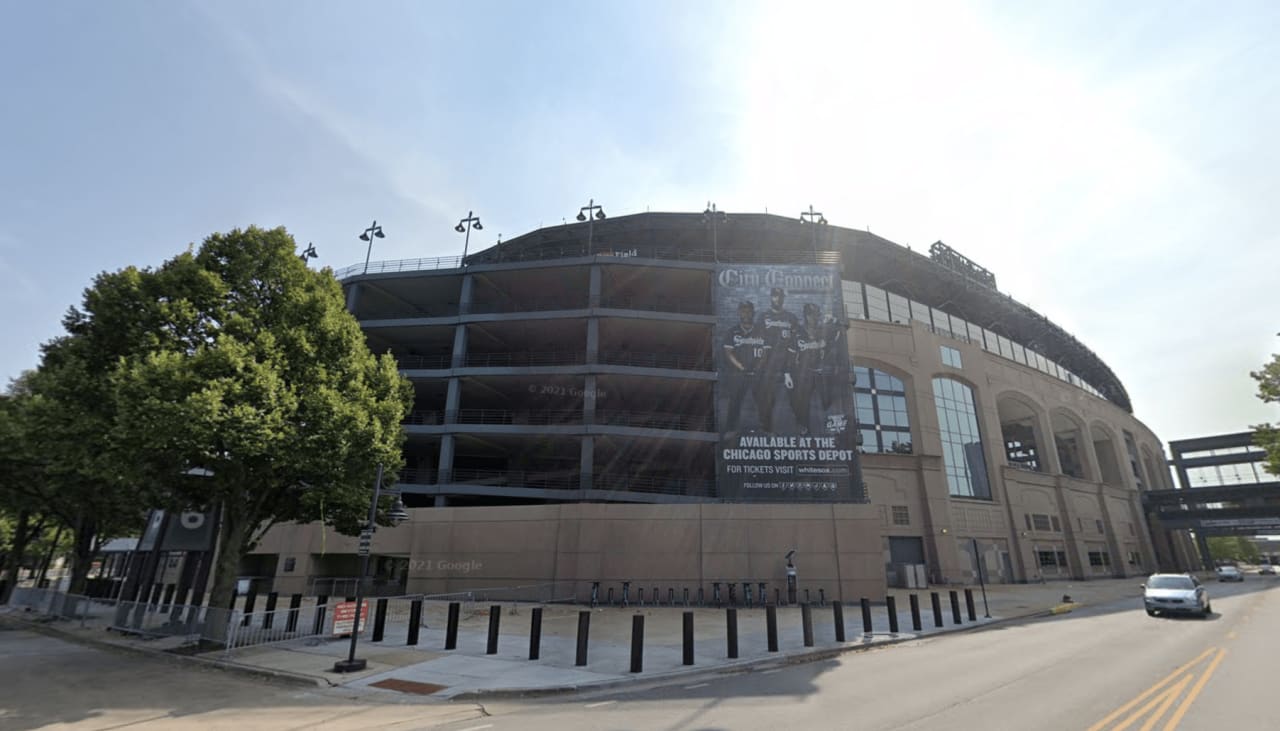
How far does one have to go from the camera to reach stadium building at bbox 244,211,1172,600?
2670cm

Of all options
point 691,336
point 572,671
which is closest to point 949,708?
point 572,671

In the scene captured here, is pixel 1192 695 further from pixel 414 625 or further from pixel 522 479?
pixel 522 479

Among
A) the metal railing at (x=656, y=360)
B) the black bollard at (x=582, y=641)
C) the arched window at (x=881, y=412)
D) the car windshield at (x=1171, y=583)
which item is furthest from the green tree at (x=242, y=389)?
the arched window at (x=881, y=412)

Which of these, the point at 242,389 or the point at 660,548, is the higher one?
the point at 242,389

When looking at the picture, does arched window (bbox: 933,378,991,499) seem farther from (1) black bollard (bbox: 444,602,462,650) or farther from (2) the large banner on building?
(1) black bollard (bbox: 444,602,462,650)

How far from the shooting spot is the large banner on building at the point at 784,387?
98.6 ft

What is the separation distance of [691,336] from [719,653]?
23964 millimetres

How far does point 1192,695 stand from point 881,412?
32.3 m

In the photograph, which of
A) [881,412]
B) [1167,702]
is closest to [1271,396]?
[881,412]

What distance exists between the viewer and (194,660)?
13930mm

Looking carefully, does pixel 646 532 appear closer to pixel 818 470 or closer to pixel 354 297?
pixel 818 470

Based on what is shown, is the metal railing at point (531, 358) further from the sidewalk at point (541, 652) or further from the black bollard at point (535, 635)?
the black bollard at point (535, 635)

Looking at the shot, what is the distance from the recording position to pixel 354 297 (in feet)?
122

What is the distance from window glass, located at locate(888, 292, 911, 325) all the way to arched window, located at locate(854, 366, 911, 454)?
6864 mm
